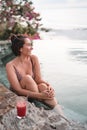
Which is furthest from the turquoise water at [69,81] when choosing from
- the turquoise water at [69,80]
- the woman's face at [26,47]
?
the woman's face at [26,47]

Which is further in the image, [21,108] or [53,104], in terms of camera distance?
[53,104]

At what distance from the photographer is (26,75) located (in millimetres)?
4871

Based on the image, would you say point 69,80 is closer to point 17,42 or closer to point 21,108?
point 17,42

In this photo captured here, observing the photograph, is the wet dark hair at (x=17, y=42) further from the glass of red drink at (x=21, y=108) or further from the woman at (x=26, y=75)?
the glass of red drink at (x=21, y=108)

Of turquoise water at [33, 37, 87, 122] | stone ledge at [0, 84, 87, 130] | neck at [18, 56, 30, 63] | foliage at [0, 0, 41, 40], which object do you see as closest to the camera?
stone ledge at [0, 84, 87, 130]

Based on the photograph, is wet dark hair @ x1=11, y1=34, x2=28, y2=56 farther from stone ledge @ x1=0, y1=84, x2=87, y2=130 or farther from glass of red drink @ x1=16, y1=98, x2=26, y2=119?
glass of red drink @ x1=16, y1=98, x2=26, y2=119

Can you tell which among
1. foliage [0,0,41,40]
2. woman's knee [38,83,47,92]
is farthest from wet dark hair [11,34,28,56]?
foliage [0,0,41,40]

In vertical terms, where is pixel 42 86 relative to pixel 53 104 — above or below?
above

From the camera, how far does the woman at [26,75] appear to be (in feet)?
15.7

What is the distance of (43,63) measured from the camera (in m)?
13.2

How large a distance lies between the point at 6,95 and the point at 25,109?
597 mm

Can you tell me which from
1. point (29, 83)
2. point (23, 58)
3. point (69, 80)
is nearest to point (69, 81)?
point (69, 80)

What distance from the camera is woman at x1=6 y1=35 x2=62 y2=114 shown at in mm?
4777

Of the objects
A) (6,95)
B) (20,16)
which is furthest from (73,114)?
(20,16)
